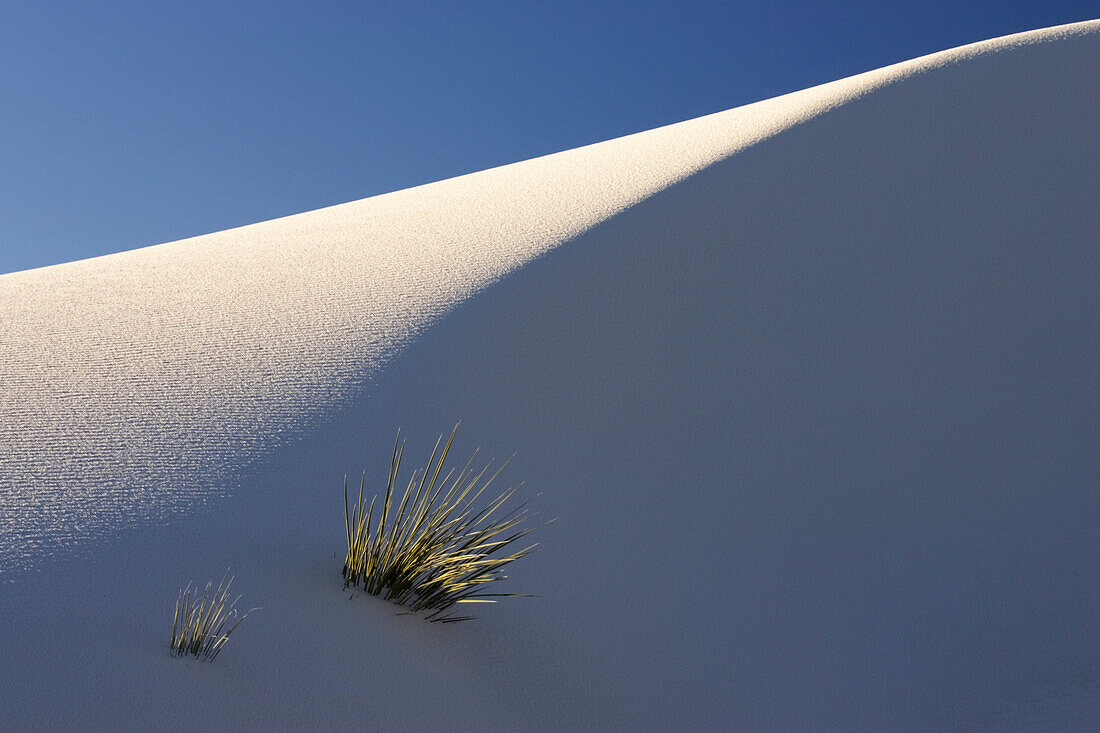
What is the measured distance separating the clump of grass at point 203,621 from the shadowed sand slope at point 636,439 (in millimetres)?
42

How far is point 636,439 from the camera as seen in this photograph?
3.51m

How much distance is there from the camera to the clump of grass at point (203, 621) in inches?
76.3

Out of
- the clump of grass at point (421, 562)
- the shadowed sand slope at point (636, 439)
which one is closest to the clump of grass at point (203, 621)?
the shadowed sand slope at point (636, 439)

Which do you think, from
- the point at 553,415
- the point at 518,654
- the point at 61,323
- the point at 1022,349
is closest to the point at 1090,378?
the point at 1022,349

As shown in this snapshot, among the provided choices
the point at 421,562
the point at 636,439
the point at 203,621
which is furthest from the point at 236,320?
the point at 203,621

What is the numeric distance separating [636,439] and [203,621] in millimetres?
1902

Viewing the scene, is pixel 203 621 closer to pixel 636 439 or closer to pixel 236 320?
pixel 636 439

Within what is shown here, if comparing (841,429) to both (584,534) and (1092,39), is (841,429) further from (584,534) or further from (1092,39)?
(1092,39)

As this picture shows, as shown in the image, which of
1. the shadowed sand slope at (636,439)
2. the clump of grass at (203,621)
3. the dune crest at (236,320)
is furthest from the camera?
the dune crest at (236,320)

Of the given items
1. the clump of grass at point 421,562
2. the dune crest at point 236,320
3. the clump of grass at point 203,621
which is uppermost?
the dune crest at point 236,320

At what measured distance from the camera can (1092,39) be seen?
7113 millimetres

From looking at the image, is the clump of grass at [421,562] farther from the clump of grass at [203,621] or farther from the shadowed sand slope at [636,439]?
the clump of grass at [203,621]

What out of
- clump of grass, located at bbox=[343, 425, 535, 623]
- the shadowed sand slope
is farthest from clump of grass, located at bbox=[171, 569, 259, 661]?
clump of grass, located at bbox=[343, 425, 535, 623]

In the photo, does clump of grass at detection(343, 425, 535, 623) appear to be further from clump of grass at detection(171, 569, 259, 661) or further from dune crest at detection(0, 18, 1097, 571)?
dune crest at detection(0, 18, 1097, 571)
